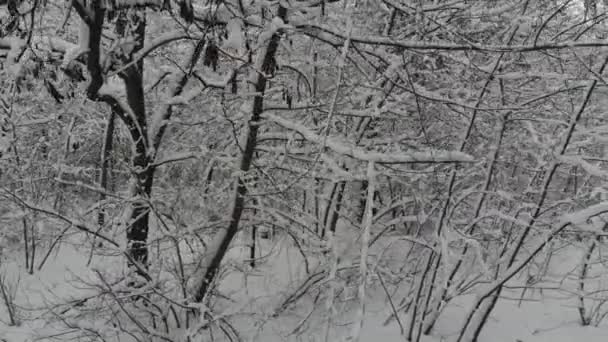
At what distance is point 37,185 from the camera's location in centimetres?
815

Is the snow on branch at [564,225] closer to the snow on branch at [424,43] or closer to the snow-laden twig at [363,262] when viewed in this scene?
the snow on branch at [424,43]

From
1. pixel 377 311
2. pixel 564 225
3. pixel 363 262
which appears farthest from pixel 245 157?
pixel 564 225

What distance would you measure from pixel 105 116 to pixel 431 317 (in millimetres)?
8609

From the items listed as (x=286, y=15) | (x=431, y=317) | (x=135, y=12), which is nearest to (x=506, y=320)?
(x=431, y=317)

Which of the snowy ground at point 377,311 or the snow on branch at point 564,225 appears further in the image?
the snowy ground at point 377,311

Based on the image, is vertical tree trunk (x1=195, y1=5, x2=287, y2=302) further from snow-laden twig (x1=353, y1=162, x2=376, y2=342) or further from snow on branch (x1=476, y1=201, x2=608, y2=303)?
snow on branch (x1=476, y1=201, x2=608, y2=303)

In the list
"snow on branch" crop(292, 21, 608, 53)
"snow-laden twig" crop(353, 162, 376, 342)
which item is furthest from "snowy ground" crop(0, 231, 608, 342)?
"snow-laden twig" crop(353, 162, 376, 342)

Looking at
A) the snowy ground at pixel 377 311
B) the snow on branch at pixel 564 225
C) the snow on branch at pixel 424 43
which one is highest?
the snow on branch at pixel 424 43

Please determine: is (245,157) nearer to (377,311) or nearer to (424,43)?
(424,43)

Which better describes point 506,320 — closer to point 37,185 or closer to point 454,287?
point 454,287

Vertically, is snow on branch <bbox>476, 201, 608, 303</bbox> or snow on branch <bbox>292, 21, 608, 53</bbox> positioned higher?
snow on branch <bbox>292, 21, 608, 53</bbox>

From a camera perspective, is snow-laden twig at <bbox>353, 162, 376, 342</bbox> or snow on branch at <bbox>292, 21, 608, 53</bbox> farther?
snow on branch at <bbox>292, 21, 608, 53</bbox>

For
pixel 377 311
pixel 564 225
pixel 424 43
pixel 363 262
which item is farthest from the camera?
pixel 377 311

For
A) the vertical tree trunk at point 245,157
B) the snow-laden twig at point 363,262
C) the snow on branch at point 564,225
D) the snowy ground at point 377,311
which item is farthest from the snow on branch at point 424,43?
the snowy ground at point 377,311
